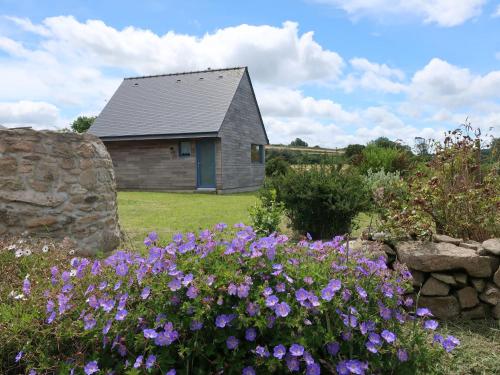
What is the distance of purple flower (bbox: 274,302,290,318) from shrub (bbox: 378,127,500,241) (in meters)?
2.35

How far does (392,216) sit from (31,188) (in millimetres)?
4470

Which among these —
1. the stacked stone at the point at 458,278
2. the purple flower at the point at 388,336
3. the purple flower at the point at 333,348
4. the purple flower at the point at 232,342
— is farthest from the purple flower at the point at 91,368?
the stacked stone at the point at 458,278

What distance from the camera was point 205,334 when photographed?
2047 millimetres

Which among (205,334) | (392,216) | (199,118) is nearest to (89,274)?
(205,334)

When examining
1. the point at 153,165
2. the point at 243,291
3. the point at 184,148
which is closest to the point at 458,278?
the point at 243,291

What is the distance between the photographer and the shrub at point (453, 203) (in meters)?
4.01

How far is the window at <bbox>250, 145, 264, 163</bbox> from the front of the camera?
23241mm

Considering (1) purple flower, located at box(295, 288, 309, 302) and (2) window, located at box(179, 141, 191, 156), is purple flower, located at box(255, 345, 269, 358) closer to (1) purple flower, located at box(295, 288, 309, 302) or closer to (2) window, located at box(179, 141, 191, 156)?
(1) purple flower, located at box(295, 288, 309, 302)

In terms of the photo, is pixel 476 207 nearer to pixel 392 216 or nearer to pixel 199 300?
pixel 392 216

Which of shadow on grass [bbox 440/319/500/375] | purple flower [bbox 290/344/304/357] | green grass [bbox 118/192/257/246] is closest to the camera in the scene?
purple flower [bbox 290/344/304/357]

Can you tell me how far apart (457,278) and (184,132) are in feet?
49.5

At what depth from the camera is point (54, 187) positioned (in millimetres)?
5359

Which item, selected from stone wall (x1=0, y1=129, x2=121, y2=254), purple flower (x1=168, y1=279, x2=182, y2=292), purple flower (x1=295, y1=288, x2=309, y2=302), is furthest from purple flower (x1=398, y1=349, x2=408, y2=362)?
stone wall (x1=0, y1=129, x2=121, y2=254)

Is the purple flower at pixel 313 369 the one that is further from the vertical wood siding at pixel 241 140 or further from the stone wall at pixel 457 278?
the vertical wood siding at pixel 241 140
